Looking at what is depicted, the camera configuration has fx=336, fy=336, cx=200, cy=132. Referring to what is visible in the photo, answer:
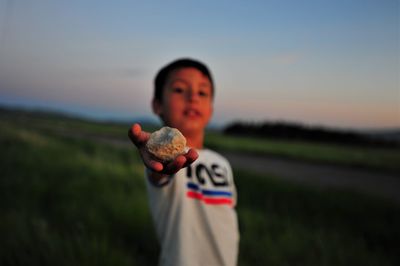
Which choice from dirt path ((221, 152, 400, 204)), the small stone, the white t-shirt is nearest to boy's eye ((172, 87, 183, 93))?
the white t-shirt

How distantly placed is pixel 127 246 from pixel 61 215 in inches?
45.6

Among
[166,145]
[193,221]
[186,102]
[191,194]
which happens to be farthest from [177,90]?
[166,145]

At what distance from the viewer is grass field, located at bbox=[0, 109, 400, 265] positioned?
269 centimetres

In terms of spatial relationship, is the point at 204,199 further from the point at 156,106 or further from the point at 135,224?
the point at 135,224

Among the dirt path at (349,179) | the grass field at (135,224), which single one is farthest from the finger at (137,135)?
the dirt path at (349,179)

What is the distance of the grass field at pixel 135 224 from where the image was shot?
2685mm

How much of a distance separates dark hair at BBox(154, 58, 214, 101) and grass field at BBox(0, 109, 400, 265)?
1.42 metres

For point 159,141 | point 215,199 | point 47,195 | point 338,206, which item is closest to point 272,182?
point 338,206

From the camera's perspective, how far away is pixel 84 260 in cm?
240

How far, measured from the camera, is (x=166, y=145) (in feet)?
2.45

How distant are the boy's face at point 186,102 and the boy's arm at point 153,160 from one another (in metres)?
0.72

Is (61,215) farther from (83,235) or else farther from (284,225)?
(284,225)

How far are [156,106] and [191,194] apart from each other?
1.50 feet

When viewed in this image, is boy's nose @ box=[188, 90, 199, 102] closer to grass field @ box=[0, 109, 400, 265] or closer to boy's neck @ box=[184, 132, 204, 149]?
boy's neck @ box=[184, 132, 204, 149]
